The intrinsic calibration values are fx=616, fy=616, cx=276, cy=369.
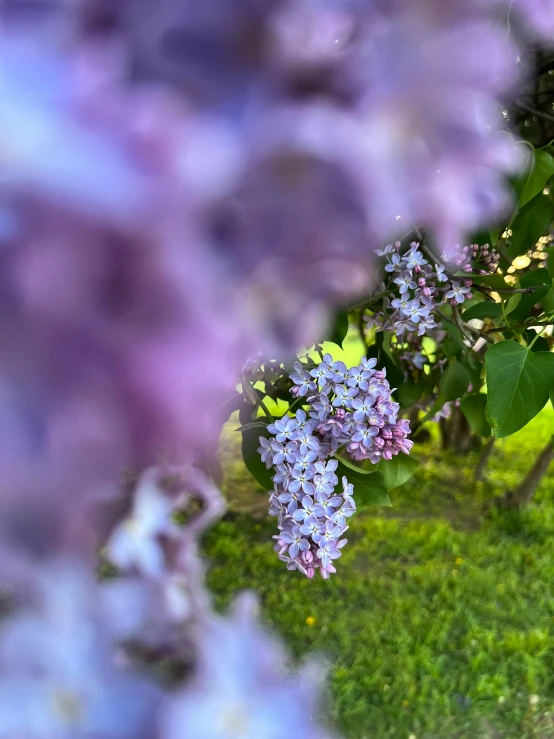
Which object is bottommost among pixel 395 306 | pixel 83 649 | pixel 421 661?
pixel 83 649

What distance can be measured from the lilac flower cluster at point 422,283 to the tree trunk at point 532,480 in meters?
0.91

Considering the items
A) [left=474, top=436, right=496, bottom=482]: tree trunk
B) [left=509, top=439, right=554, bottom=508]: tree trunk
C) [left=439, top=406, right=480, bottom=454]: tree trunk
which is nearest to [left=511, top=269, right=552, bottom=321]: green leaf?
[left=509, top=439, right=554, bottom=508]: tree trunk

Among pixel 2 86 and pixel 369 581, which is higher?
pixel 369 581

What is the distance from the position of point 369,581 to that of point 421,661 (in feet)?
0.77

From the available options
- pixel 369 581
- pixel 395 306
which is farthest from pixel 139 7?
pixel 369 581

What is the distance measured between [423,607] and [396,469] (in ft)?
2.24

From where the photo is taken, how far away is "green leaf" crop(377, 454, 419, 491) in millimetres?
629

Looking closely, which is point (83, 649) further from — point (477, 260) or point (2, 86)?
point (477, 260)

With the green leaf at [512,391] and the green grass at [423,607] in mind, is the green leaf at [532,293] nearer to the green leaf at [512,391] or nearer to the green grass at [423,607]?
the green leaf at [512,391]

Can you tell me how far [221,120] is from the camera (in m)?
0.09

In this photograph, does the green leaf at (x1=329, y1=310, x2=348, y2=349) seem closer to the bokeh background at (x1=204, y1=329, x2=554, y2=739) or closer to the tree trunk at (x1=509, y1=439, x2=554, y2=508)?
the bokeh background at (x1=204, y1=329, x2=554, y2=739)

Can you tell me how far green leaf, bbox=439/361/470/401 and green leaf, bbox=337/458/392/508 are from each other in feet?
1.07

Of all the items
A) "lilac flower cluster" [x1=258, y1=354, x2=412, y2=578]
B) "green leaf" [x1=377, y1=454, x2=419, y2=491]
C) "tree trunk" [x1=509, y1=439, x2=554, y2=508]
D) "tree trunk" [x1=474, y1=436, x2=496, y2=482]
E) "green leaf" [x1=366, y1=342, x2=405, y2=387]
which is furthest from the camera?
"tree trunk" [x1=474, y1=436, x2=496, y2=482]

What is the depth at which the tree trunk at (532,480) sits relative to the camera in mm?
1497
